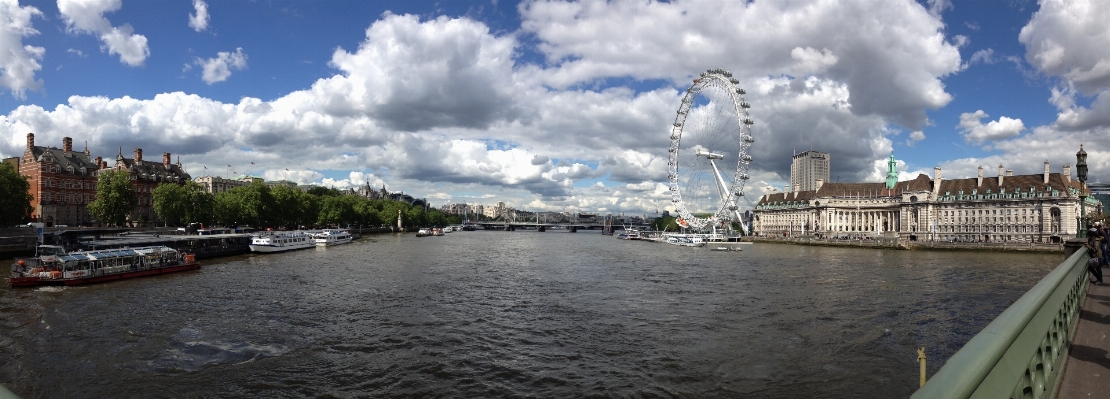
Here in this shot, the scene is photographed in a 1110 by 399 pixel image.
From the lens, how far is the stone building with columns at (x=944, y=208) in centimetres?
9344

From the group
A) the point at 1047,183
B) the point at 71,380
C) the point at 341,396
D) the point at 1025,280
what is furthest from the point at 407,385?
the point at 1047,183

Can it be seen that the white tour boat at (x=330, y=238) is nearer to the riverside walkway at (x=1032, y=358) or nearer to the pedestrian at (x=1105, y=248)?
the pedestrian at (x=1105, y=248)

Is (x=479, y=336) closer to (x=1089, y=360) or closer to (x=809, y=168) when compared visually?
(x=1089, y=360)

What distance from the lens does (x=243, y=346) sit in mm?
18156

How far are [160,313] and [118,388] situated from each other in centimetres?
1084

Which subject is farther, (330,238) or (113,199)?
(330,238)

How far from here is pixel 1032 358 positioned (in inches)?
135

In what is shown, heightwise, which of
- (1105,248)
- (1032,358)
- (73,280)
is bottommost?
(73,280)

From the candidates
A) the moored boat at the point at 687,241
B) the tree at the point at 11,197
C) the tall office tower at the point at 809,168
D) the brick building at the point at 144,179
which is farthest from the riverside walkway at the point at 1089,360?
the tall office tower at the point at 809,168

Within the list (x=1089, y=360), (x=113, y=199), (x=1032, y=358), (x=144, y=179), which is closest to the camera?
(x=1032, y=358)

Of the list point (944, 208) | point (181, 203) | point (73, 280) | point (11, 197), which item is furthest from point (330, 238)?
point (944, 208)

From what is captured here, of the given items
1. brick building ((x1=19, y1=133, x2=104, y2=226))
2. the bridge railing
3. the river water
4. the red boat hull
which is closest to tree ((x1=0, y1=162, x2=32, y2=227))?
brick building ((x1=19, y1=133, x2=104, y2=226))

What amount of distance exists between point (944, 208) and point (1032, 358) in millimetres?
129350

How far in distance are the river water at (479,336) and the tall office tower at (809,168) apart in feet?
524
